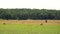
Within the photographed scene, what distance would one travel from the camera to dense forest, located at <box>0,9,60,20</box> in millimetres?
44094

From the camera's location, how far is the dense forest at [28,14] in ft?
145

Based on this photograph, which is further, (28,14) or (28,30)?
(28,14)

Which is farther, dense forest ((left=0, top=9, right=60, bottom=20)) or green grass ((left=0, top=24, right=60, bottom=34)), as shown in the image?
dense forest ((left=0, top=9, right=60, bottom=20))

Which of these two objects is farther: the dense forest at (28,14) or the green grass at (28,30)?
the dense forest at (28,14)

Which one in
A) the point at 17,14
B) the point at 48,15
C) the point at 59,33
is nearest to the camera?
the point at 59,33

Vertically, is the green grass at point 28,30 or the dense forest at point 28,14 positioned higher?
the green grass at point 28,30

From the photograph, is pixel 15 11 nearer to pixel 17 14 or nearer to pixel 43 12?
pixel 17 14

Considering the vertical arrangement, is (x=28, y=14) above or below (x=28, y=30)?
below

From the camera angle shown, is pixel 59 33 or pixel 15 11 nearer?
pixel 59 33

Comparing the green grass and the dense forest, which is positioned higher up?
the green grass

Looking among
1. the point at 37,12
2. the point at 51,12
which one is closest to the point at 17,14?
the point at 37,12

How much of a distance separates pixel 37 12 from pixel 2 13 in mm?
8033

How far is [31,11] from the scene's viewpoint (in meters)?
48.9

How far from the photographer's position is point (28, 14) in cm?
4756
